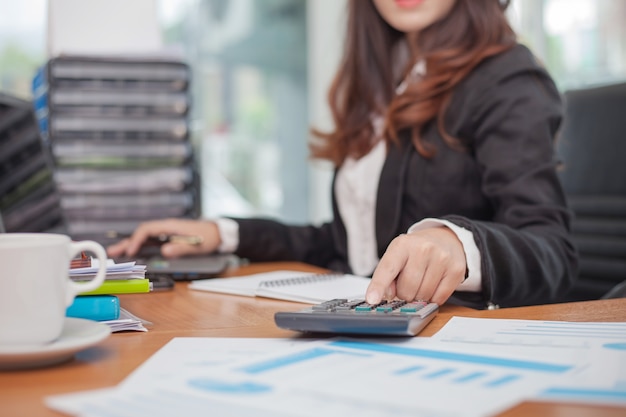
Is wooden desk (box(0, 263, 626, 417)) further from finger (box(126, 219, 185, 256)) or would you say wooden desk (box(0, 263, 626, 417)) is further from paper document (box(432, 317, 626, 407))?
finger (box(126, 219, 185, 256))

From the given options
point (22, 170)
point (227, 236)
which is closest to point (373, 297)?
point (227, 236)

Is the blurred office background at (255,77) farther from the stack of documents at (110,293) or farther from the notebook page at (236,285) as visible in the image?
the stack of documents at (110,293)

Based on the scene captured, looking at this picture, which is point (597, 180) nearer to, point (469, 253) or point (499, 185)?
point (499, 185)

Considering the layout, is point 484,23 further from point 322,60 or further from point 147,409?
point 322,60

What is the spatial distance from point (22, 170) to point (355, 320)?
1.06 m

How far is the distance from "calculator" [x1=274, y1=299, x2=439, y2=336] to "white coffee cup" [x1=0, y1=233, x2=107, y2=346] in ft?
0.53

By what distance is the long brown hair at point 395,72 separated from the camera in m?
1.18

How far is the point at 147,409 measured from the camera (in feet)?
1.28

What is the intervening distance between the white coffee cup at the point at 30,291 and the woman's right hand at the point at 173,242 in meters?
0.67

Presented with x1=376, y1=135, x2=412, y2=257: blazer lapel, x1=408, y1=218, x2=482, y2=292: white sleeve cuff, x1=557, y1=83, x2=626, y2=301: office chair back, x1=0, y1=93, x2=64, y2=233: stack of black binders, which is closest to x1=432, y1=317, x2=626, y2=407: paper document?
x1=408, y1=218, x2=482, y2=292: white sleeve cuff

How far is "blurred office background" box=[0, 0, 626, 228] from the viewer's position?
2.65m

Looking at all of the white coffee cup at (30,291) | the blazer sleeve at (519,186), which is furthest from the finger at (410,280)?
the white coffee cup at (30,291)

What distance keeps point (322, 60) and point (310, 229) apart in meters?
1.57

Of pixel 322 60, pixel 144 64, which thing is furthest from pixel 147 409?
pixel 322 60
